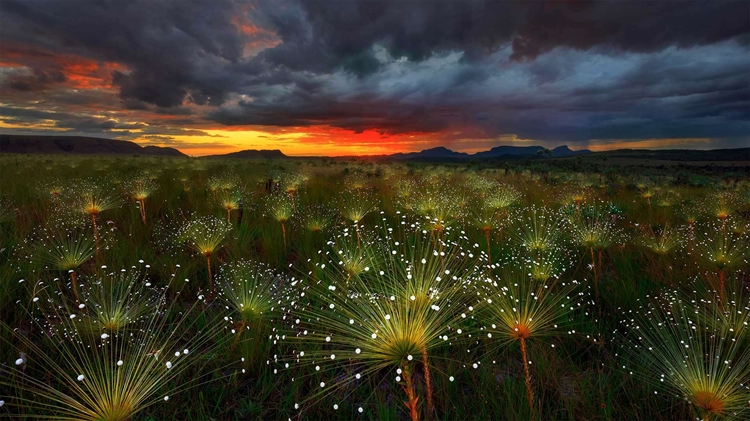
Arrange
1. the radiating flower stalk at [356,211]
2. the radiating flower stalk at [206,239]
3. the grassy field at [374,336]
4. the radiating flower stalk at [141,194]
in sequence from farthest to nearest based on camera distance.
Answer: the radiating flower stalk at [141,194]
the radiating flower stalk at [356,211]
the radiating flower stalk at [206,239]
the grassy field at [374,336]

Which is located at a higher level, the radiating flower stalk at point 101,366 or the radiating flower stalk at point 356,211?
the radiating flower stalk at point 356,211

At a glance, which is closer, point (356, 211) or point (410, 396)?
point (410, 396)

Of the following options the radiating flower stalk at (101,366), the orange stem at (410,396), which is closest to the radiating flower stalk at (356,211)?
the radiating flower stalk at (101,366)

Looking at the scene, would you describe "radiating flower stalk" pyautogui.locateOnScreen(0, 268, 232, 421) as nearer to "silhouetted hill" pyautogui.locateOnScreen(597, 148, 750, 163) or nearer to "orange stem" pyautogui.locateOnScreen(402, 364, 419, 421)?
"orange stem" pyautogui.locateOnScreen(402, 364, 419, 421)

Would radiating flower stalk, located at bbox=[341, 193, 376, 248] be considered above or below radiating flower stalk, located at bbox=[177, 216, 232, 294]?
above

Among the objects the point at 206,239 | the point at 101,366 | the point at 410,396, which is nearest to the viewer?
the point at 410,396

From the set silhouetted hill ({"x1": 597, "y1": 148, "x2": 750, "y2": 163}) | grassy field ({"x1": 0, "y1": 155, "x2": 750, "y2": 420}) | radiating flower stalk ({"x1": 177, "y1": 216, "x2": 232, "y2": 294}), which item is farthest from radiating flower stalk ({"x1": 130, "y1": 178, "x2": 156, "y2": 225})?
silhouetted hill ({"x1": 597, "y1": 148, "x2": 750, "y2": 163})

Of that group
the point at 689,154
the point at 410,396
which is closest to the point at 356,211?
the point at 410,396

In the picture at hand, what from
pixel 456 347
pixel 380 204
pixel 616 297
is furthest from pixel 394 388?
pixel 380 204

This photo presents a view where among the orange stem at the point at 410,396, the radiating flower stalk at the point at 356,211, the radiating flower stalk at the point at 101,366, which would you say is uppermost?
the radiating flower stalk at the point at 356,211

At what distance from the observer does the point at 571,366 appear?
11.0ft

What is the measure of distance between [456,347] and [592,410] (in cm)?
131

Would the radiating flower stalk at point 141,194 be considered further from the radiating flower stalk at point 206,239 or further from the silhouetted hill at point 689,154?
the silhouetted hill at point 689,154

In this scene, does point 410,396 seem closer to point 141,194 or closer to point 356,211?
point 356,211
